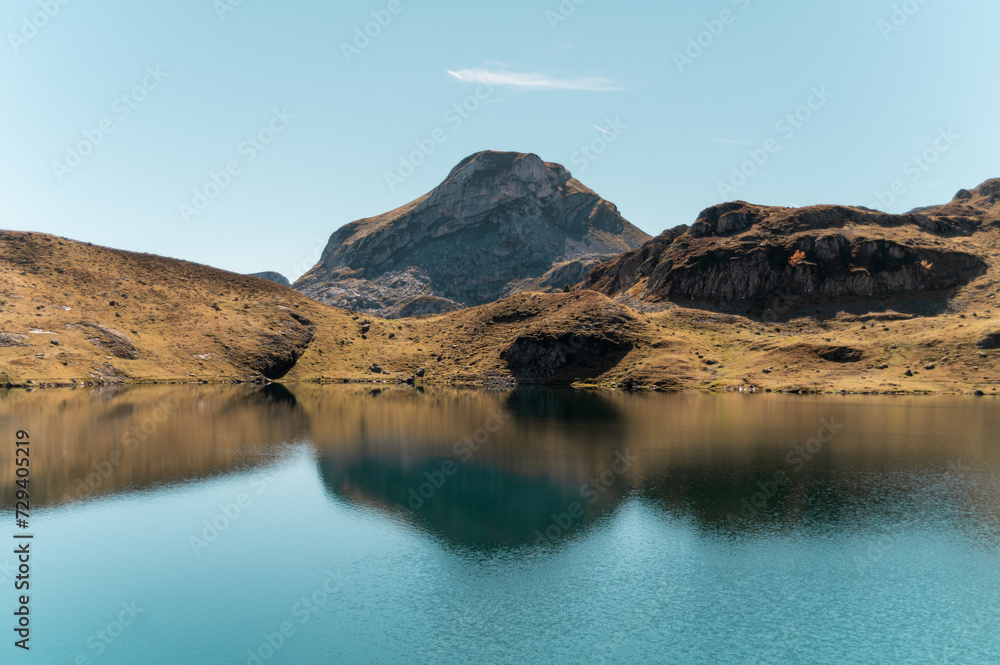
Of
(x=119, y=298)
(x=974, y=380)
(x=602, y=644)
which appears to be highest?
(x=119, y=298)

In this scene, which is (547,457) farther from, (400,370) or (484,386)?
(400,370)

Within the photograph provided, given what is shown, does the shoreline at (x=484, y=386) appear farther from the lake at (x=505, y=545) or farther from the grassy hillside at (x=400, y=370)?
the lake at (x=505, y=545)

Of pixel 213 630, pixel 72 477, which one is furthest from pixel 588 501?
pixel 72 477

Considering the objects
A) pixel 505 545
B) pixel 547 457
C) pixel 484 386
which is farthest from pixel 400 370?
pixel 505 545

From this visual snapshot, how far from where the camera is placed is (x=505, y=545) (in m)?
44.2

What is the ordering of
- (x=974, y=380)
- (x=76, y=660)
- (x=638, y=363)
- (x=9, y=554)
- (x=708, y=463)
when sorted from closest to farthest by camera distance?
(x=76, y=660), (x=9, y=554), (x=708, y=463), (x=974, y=380), (x=638, y=363)

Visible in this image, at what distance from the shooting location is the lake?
98.3 feet

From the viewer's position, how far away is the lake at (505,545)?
1179 inches

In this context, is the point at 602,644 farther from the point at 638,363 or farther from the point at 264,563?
the point at 638,363

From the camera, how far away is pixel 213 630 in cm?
3039

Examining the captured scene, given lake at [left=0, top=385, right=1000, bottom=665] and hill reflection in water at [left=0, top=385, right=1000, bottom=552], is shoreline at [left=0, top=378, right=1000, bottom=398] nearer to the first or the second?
hill reflection in water at [left=0, top=385, right=1000, bottom=552]

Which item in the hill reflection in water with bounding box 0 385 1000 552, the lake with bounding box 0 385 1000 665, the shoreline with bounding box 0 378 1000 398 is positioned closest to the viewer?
the lake with bounding box 0 385 1000 665

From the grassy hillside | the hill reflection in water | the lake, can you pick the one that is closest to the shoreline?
the grassy hillside

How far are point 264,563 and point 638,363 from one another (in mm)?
152597
